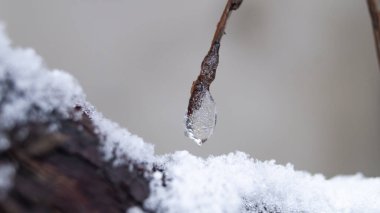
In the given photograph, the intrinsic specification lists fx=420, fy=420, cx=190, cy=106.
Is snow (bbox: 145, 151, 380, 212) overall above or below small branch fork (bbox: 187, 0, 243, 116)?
below

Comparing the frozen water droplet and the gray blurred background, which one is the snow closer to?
the frozen water droplet

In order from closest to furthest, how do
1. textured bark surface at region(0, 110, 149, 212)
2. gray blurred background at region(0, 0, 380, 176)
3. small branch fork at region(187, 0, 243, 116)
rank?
textured bark surface at region(0, 110, 149, 212)
small branch fork at region(187, 0, 243, 116)
gray blurred background at region(0, 0, 380, 176)

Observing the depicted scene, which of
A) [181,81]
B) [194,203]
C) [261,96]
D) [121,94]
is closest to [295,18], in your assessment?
[261,96]

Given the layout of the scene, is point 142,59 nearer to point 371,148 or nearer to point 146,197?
point 371,148

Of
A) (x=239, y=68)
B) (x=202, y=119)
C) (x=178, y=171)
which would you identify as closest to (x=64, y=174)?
(x=178, y=171)

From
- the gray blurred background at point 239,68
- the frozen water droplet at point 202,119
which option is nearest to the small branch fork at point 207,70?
the frozen water droplet at point 202,119

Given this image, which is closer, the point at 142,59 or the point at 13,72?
the point at 13,72

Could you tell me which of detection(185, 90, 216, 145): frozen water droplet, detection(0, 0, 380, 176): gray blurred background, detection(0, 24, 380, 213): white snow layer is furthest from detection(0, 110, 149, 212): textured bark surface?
detection(0, 0, 380, 176): gray blurred background

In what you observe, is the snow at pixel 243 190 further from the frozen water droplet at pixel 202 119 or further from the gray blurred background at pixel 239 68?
the gray blurred background at pixel 239 68
